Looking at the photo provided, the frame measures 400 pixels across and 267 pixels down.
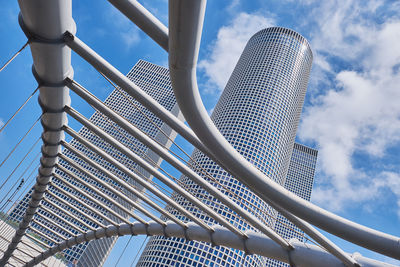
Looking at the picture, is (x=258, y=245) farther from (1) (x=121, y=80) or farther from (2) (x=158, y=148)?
(1) (x=121, y=80)

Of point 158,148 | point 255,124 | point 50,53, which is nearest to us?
point 50,53

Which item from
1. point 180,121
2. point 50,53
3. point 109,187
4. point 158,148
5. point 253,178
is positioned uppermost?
point 109,187

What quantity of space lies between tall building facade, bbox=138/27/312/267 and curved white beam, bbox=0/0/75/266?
87249mm

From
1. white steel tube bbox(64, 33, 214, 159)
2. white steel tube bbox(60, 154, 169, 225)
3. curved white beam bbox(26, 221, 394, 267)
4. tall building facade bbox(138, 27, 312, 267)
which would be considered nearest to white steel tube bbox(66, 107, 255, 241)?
curved white beam bbox(26, 221, 394, 267)

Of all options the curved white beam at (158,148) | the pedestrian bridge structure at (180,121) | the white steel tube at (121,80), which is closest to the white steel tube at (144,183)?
the pedestrian bridge structure at (180,121)

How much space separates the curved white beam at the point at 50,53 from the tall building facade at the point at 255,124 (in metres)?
87.2

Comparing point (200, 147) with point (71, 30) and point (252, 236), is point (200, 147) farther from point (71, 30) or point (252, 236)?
point (252, 236)

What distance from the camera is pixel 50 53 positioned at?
1013 centimetres

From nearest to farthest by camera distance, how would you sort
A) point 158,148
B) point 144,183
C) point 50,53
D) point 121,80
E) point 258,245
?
point 50,53 → point 121,80 → point 158,148 → point 258,245 → point 144,183

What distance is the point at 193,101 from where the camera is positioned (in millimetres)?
6918

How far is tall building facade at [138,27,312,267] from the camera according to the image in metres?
103

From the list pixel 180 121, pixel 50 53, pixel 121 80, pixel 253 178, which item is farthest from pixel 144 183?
pixel 253 178

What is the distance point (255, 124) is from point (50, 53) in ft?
405

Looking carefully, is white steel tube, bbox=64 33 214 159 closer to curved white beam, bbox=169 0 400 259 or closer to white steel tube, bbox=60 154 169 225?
curved white beam, bbox=169 0 400 259
